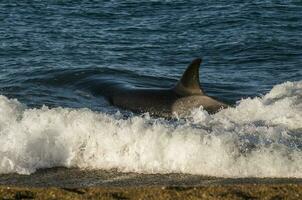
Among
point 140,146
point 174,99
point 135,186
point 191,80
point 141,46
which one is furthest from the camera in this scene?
point 141,46

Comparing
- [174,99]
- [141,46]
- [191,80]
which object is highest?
[191,80]

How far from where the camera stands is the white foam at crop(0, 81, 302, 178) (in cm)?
941

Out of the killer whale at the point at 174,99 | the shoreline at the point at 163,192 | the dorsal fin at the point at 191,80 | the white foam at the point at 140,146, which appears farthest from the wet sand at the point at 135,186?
the dorsal fin at the point at 191,80

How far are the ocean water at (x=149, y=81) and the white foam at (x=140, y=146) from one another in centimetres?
2

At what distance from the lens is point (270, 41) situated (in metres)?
23.0

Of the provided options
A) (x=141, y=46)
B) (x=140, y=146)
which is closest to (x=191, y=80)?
(x=140, y=146)

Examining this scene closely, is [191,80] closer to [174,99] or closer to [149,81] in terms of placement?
[174,99]

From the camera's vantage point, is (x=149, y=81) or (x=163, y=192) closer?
(x=163, y=192)

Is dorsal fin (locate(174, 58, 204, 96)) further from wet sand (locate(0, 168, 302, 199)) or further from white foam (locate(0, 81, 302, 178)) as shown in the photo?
wet sand (locate(0, 168, 302, 199))

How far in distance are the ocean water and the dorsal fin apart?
1.02 meters

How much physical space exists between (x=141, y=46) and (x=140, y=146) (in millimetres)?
12838

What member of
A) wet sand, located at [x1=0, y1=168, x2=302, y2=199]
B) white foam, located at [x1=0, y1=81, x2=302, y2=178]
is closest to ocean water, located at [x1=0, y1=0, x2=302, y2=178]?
white foam, located at [x1=0, y1=81, x2=302, y2=178]

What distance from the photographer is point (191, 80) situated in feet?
46.6

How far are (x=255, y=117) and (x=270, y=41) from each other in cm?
1055
